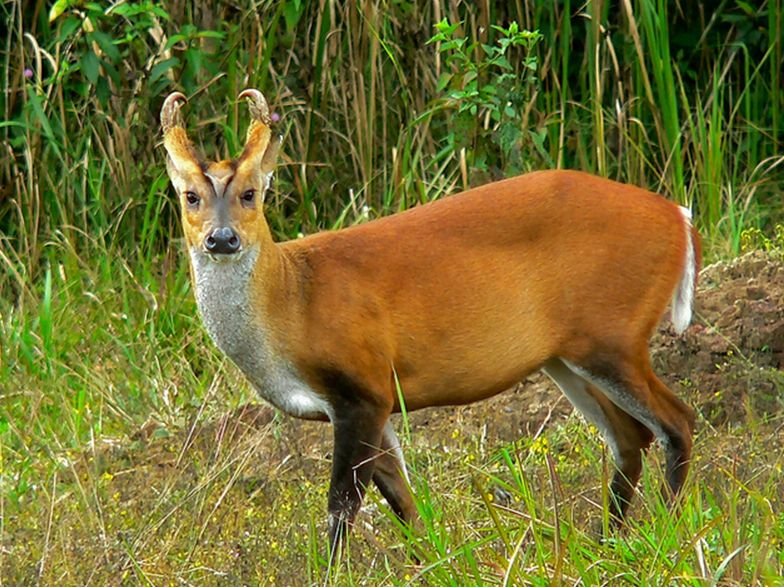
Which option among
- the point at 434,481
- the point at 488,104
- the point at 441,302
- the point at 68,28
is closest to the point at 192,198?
the point at 441,302

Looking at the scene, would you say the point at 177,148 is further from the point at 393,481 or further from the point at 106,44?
the point at 106,44

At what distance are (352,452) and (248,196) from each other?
818 millimetres

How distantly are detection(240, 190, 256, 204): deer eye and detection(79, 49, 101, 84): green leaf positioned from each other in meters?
2.85

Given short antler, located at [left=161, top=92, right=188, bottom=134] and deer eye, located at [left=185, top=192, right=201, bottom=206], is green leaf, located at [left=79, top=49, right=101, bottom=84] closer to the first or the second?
short antler, located at [left=161, top=92, right=188, bottom=134]

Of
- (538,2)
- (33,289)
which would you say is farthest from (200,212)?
(538,2)

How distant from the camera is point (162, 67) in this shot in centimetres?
777

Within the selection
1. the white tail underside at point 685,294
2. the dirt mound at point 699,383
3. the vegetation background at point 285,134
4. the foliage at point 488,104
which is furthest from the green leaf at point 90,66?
the white tail underside at point 685,294

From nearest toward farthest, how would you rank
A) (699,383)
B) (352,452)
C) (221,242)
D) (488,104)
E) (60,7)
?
1. (221,242)
2. (352,452)
3. (699,383)
4. (488,104)
5. (60,7)

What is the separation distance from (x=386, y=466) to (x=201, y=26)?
11.6ft

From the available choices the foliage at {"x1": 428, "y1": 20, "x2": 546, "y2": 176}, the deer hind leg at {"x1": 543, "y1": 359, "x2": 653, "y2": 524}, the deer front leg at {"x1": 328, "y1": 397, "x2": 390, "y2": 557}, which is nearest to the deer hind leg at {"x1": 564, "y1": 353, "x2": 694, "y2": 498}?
the deer hind leg at {"x1": 543, "y1": 359, "x2": 653, "y2": 524}

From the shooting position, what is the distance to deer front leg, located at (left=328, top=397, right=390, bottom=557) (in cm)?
514

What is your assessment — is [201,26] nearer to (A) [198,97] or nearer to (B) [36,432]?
(A) [198,97]

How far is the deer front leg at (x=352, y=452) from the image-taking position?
5.14m

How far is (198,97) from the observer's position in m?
8.17
